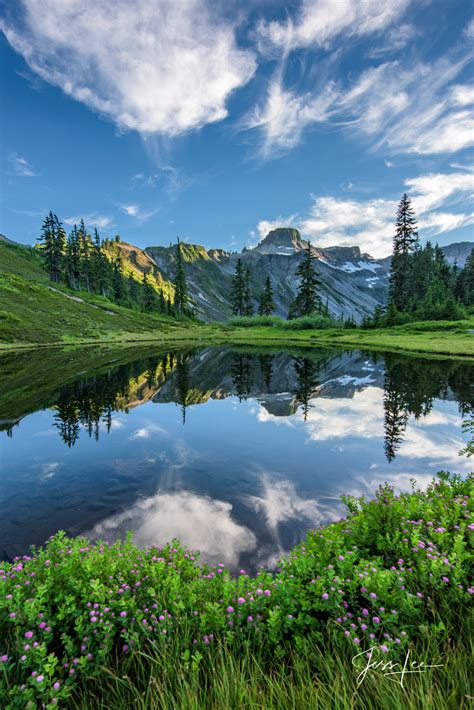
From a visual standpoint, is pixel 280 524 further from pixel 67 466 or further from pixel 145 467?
pixel 67 466

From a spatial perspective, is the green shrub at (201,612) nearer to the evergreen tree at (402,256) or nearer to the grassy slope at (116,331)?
the grassy slope at (116,331)

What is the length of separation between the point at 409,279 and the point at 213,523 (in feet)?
364

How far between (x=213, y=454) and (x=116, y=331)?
6901 cm

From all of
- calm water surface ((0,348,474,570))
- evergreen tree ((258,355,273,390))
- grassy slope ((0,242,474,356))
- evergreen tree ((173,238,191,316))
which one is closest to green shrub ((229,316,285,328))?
grassy slope ((0,242,474,356))

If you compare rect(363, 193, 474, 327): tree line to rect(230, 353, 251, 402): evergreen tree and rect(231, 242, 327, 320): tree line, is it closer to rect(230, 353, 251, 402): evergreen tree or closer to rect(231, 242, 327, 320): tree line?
rect(231, 242, 327, 320): tree line

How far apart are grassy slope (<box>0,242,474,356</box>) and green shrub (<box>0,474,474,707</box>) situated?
1478 inches

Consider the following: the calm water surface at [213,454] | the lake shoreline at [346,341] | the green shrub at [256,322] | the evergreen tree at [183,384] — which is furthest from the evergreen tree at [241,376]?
the green shrub at [256,322]

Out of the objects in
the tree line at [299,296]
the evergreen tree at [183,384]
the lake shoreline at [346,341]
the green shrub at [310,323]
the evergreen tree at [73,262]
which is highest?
the evergreen tree at [73,262]

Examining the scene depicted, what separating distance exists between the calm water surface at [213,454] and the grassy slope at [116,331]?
2634 centimetres

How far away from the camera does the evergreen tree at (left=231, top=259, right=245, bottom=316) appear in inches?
4451

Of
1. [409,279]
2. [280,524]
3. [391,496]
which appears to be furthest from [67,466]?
[409,279]

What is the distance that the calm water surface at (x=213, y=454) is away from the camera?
698 cm

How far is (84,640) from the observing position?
9.59 ft

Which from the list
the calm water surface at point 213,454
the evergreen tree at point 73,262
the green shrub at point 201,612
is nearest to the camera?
the green shrub at point 201,612
